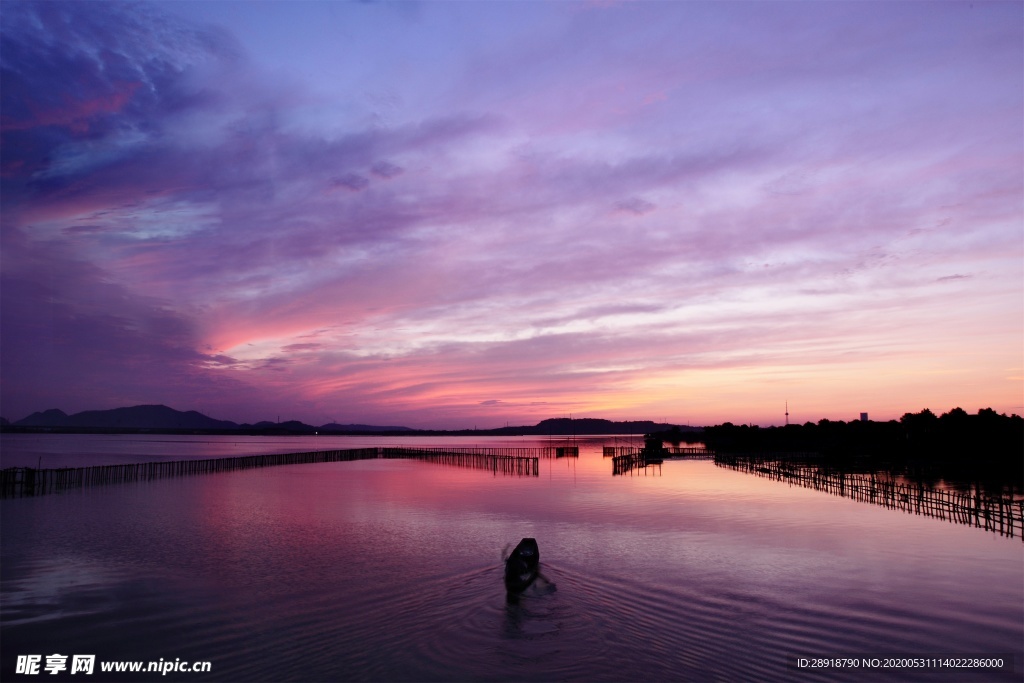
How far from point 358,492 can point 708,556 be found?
31656 millimetres

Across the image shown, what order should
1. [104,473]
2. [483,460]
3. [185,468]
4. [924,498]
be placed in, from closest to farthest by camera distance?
[924,498] < [104,473] < [185,468] < [483,460]

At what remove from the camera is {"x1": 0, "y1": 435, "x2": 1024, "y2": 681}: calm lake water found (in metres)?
12.6

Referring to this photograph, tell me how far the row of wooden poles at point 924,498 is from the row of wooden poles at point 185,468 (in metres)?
28.0

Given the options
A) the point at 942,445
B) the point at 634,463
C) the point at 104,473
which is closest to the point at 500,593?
the point at 104,473

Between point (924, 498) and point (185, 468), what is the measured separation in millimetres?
68280

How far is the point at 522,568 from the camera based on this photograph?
18578 mm

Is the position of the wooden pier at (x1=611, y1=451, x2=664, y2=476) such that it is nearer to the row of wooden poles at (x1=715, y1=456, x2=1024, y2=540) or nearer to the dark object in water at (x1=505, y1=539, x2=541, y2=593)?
the row of wooden poles at (x1=715, y1=456, x2=1024, y2=540)

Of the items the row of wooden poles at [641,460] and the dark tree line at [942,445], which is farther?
the row of wooden poles at [641,460]

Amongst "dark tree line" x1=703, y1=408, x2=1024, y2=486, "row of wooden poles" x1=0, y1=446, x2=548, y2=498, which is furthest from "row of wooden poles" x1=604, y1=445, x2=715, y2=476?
"dark tree line" x1=703, y1=408, x2=1024, y2=486

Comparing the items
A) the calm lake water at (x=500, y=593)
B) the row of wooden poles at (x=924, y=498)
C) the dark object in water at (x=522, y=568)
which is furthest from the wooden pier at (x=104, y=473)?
the row of wooden poles at (x=924, y=498)

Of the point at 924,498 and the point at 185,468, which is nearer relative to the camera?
the point at 924,498

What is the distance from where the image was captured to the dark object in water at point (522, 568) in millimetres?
17938

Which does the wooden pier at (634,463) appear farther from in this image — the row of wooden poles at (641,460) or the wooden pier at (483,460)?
the wooden pier at (483,460)

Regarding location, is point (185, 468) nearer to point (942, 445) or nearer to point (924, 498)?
point (924, 498)
